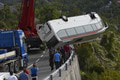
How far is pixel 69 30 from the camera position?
27484 mm

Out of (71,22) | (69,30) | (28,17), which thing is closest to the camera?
(69,30)

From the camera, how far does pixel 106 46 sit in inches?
1864

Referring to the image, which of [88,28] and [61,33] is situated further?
[88,28]

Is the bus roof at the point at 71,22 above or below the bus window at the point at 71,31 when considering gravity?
above

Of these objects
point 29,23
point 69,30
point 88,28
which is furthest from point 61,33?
point 29,23

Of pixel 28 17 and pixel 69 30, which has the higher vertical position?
pixel 28 17

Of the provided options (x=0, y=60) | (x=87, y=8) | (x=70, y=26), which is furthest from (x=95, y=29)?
(x=87, y=8)

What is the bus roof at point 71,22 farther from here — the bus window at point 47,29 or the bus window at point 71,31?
the bus window at point 47,29

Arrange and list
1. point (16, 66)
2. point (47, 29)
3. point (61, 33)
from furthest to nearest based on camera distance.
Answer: point (47, 29) → point (61, 33) → point (16, 66)

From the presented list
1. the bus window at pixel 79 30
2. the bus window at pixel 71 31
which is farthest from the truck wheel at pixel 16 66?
the bus window at pixel 79 30

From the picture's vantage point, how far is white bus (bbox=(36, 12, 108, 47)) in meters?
26.6

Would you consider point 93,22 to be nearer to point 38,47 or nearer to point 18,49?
point 38,47

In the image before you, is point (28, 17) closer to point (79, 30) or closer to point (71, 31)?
point (71, 31)

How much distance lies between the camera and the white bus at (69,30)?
87.4ft
